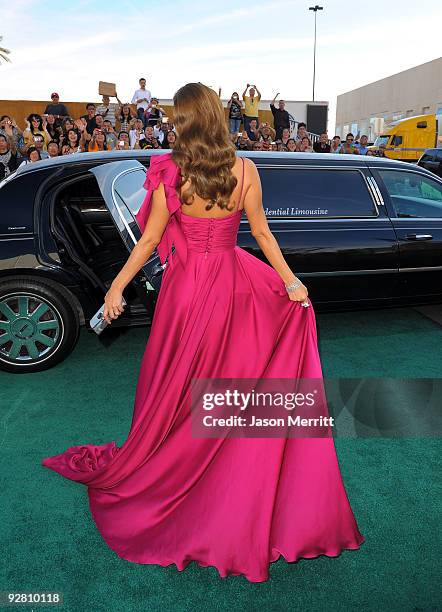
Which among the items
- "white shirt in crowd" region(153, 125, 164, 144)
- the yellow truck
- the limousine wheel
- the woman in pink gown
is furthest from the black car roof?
the yellow truck

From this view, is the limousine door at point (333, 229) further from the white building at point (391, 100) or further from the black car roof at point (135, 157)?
the white building at point (391, 100)

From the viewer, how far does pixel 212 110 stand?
205 cm

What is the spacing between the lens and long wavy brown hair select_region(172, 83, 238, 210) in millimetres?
2049

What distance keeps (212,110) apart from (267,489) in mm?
1507

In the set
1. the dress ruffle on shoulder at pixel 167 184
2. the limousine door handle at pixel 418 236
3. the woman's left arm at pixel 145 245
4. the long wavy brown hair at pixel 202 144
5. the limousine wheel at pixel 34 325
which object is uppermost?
the long wavy brown hair at pixel 202 144

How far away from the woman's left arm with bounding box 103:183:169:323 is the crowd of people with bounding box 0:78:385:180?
22.5 feet

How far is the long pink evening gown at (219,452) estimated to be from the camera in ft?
7.66

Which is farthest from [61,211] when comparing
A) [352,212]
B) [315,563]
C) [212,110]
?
[315,563]

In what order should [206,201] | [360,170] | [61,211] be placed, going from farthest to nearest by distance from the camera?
[360,170] → [61,211] → [206,201]

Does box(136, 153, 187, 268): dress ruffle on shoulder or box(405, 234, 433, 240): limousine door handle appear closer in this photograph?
box(136, 153, 187, 268): dress ruffle on shoulder

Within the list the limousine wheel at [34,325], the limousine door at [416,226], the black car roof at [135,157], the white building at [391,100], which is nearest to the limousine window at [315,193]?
the black car roof at [135,157]

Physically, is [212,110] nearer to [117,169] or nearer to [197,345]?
[197,345]

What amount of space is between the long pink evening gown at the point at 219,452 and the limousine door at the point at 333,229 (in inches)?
80.4

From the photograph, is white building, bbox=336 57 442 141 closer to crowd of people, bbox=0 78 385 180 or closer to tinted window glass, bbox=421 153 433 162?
tinted window glass, bbox=421 153 433 162
